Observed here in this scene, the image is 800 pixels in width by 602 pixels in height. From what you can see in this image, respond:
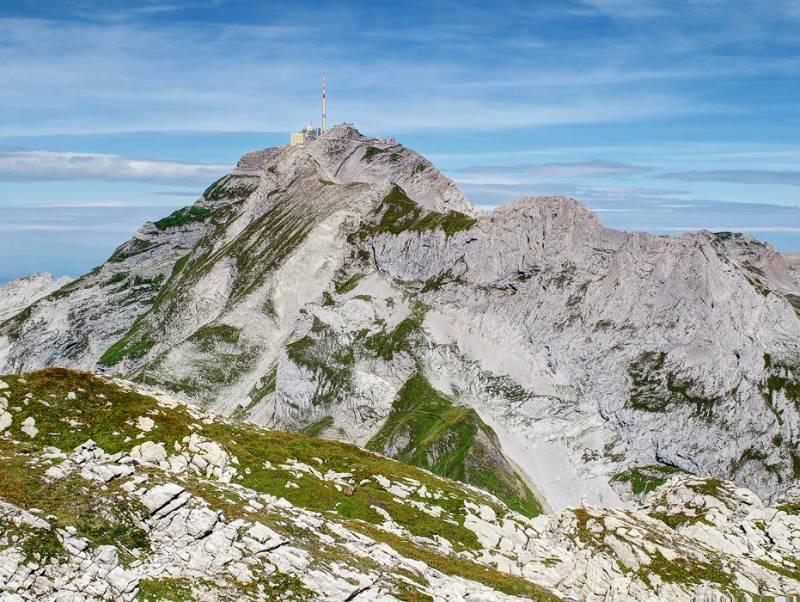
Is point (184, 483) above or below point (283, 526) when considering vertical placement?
above

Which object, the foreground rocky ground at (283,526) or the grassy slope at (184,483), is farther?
the grassy slope at (184,483)

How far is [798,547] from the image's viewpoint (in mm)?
79562

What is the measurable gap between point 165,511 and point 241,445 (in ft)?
91.4

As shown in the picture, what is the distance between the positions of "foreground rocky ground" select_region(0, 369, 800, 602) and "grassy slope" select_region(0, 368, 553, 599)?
147mm

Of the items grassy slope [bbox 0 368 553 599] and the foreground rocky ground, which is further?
grassy slope [bbox 0 368 553 599]

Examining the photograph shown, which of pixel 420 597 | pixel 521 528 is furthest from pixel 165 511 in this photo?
pixel 521 528

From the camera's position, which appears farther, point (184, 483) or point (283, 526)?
point (184, 483)

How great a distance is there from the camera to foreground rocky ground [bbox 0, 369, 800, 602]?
36438mm

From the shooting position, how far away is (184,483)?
143ft

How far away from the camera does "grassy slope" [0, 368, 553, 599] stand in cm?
3812

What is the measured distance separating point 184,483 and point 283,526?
6.53m

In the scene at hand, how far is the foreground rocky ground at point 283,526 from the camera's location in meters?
36.4

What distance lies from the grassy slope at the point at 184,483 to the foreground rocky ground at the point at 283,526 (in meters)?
0.15

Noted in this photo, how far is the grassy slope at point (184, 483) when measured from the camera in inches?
1501
